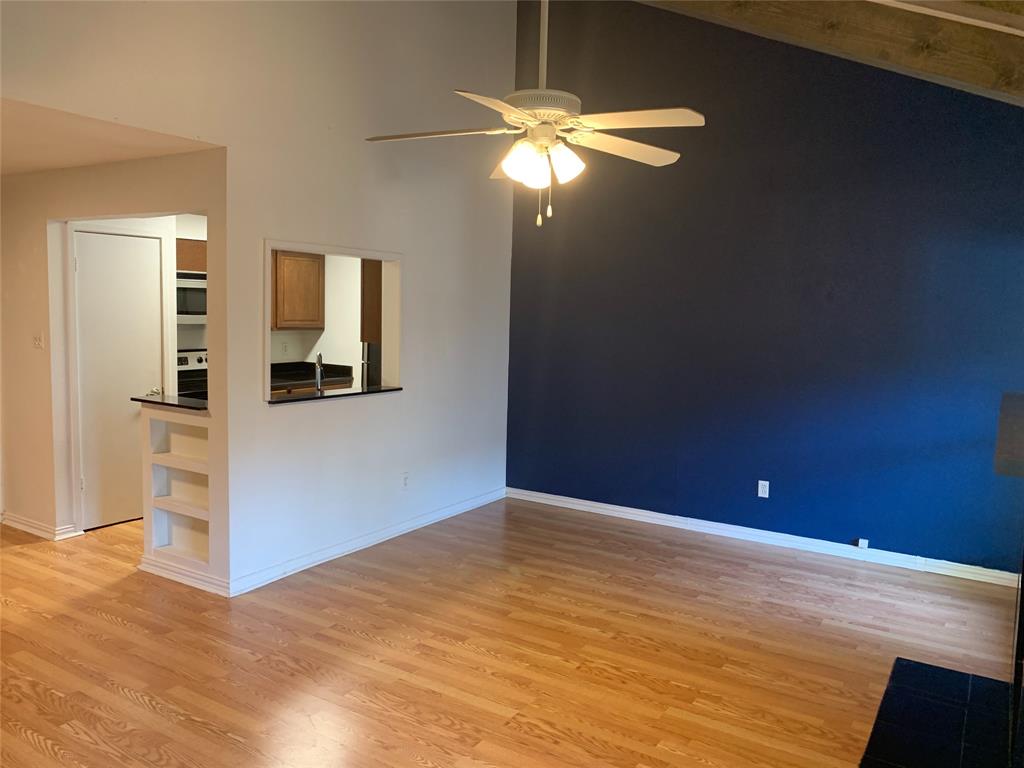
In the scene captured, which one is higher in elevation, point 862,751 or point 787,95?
point 787,95

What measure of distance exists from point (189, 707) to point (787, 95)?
484cm

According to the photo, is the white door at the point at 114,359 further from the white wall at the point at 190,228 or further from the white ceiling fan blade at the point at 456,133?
the white ceiling fan blade at the point at 456,133

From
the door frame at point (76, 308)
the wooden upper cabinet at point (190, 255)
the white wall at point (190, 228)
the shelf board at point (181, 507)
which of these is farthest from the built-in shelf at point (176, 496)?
the white wall at point (190, 228)

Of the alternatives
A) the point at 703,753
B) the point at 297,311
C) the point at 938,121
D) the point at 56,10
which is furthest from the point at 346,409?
the point at 938,121

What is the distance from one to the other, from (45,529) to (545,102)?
4314mm

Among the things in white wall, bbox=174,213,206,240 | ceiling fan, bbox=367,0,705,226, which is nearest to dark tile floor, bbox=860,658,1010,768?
ceiling fan, bbox=367,0,705,226

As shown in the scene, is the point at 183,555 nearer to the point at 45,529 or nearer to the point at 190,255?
the point at 45,529

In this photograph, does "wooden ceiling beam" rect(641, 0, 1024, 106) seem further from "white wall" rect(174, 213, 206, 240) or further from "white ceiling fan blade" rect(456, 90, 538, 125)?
"white wall" rect(174, 213, 206, 240)

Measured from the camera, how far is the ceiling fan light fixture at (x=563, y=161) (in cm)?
295

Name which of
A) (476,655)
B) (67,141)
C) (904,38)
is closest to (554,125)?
(904,38)

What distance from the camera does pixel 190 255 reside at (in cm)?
608

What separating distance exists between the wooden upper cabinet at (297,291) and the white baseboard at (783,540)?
231 cm

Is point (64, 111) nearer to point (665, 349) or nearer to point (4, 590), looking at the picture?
point (4, 590)

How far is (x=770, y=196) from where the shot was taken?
505 centimetres
